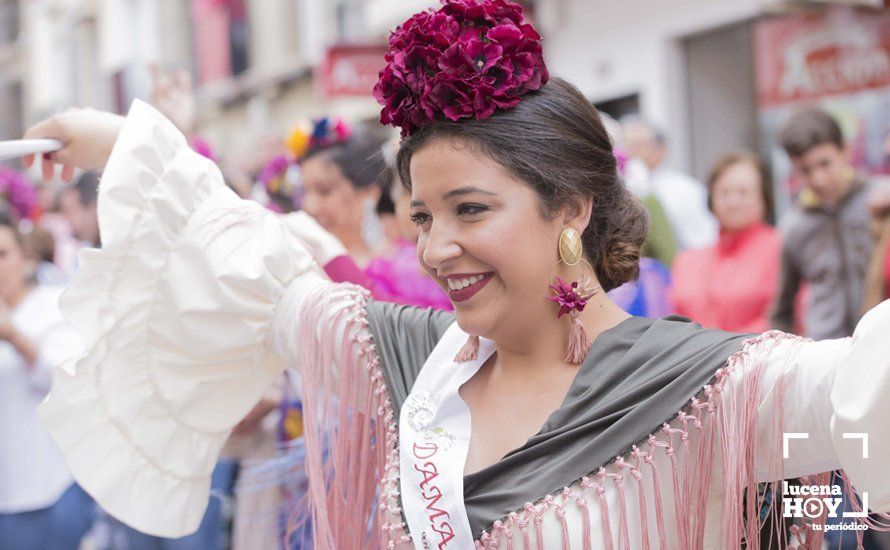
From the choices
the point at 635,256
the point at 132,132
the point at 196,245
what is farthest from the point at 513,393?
the point at 132,132

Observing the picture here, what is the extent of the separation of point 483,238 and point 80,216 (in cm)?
517

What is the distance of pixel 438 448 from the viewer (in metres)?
1.71

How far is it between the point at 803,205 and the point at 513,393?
2.45 m

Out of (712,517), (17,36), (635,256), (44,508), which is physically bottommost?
(44,508)

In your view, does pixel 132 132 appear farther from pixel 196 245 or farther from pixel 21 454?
pixel 21 454

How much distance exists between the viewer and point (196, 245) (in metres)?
2.09

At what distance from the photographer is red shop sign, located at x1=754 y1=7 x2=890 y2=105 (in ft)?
18.1

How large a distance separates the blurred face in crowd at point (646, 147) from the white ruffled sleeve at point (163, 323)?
3687 mm

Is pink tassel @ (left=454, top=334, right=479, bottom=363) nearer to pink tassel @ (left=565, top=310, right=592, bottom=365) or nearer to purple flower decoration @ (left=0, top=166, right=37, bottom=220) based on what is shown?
pink tassel @ (left=565, top=310, right=592, bottom=365)

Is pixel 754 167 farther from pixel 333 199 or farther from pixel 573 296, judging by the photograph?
pixel 573 296

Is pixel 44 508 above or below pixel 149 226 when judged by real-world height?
below

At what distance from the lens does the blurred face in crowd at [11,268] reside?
14.1 feet

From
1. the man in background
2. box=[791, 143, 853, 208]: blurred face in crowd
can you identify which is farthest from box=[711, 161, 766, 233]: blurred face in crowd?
the man in background

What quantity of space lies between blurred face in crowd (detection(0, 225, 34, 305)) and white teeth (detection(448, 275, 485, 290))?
3128mm
